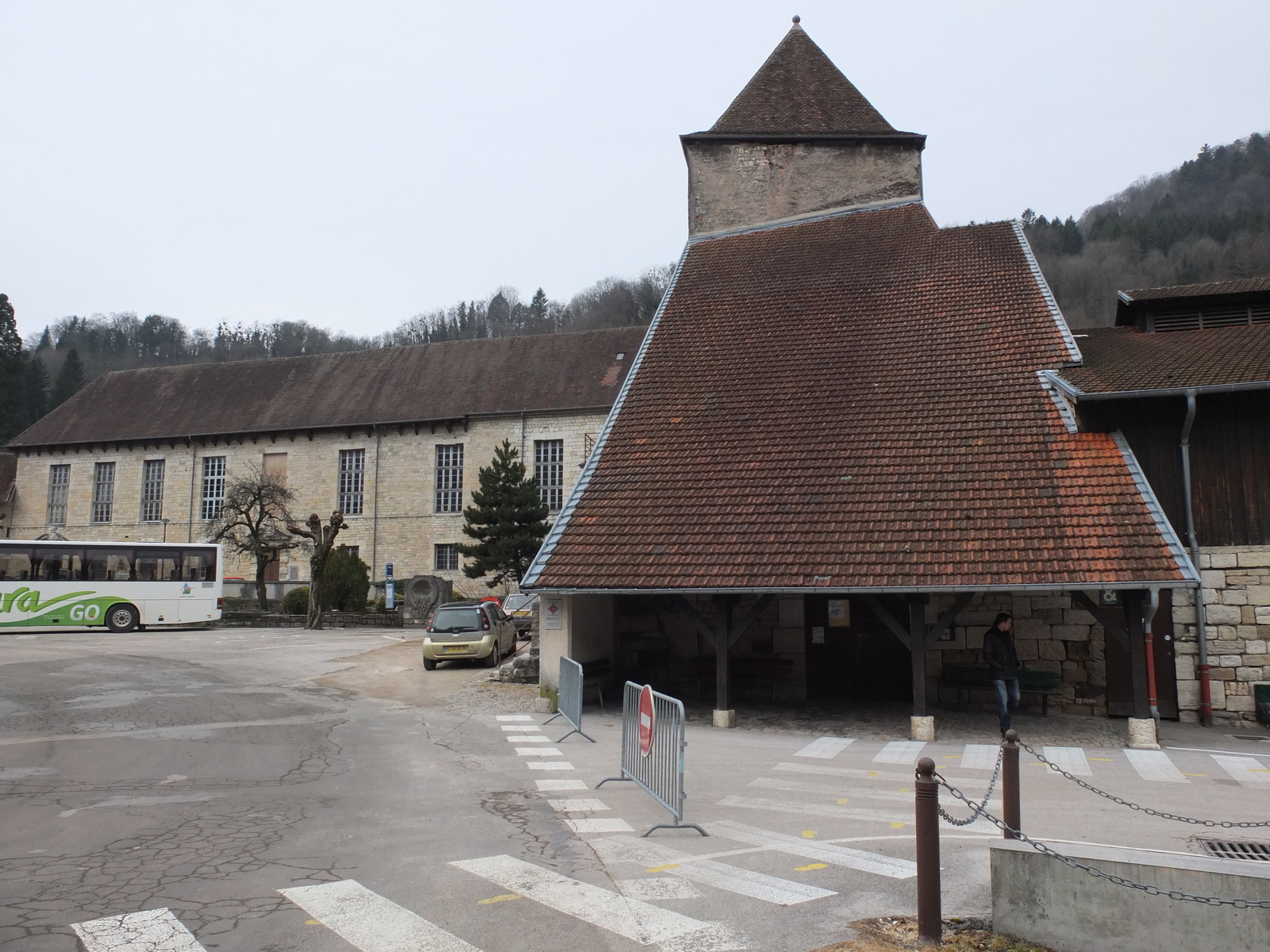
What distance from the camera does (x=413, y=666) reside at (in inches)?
767

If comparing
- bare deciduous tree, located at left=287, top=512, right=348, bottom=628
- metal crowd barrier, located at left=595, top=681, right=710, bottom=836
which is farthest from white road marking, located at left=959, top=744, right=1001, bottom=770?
bare deciduous tree, located at left=287, top=512, right=348, bottom=628

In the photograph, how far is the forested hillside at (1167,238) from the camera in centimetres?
5106

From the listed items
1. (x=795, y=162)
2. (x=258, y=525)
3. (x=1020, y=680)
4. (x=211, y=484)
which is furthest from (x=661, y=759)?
(x=211, y=484)

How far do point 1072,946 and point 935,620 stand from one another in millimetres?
10034

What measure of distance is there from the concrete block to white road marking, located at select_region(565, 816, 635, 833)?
3.24 m

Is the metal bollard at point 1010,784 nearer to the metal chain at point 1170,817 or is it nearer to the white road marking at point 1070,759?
the metal chain at point 1170,817

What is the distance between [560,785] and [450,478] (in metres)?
33.9

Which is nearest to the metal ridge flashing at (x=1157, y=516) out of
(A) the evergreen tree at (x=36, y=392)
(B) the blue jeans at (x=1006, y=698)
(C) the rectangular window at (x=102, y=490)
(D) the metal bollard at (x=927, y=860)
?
(B) the blue jeans at (x=1006, y=698)

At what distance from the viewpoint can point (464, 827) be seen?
7.25 metres

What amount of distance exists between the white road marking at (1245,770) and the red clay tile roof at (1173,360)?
4.81 m

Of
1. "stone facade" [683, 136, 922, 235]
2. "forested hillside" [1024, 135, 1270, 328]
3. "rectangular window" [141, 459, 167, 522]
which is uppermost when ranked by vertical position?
"forested hillside" [1024, 135, 1270, 328]

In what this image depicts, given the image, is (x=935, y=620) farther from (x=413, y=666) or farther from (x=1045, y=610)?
(x=413, y=666)

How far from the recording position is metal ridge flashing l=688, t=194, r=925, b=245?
19.9 metres

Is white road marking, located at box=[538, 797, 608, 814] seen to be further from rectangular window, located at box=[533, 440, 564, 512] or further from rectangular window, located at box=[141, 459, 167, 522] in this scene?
rectangular window, located at box=[141, 459, 167, 522]
